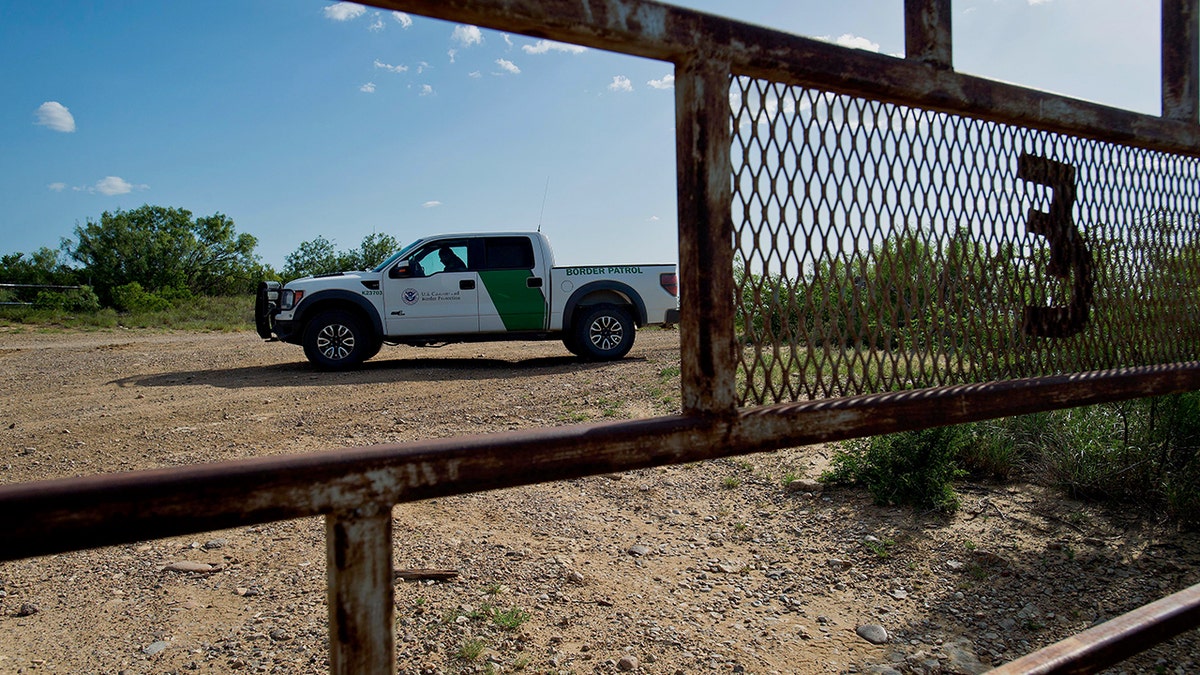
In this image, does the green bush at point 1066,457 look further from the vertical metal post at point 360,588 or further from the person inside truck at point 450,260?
the person inside truck at point 450,260

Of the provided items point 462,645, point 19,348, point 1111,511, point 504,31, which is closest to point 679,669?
point 462,645

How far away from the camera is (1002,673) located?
4.64ft

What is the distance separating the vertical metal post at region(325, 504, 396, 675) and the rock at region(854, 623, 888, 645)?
2.54 m

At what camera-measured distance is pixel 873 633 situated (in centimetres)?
315

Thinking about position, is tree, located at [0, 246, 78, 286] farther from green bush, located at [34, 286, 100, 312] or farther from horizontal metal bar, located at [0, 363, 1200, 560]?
horizontal metal bar, located at [0, 363, 1200, 560]

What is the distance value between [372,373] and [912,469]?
7.20 metres

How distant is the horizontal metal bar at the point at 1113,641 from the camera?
146 cm

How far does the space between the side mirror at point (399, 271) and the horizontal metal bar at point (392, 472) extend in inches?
371

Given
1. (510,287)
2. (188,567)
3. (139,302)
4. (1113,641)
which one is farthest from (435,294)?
(139,302)

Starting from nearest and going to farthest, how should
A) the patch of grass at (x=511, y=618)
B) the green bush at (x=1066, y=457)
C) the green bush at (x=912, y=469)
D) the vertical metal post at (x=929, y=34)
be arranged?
1. the vertical metal post at (x=929, y=34)
2. the patch of grass at (x=511, y=618)
3. the green bush at (x=1066, y=457)
4. the green bush at (x=912, y=469)

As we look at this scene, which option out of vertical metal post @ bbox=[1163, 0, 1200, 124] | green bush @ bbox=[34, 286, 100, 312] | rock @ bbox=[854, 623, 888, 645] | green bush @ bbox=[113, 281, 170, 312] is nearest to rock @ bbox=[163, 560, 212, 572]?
rock @ bbox=[854, 623, 888, 645]

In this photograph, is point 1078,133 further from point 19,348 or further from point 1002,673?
point 19,348

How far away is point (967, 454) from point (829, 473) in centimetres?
96

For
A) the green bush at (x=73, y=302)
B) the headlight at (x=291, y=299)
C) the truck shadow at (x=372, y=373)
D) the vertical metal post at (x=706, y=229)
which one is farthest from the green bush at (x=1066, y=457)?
the green bush at (x=73, y=302)
